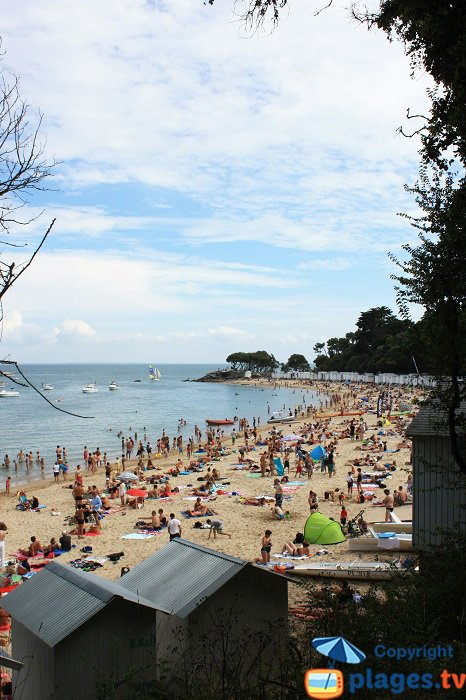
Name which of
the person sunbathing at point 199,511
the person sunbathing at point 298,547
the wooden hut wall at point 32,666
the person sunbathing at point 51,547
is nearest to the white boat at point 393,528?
the person sunbathing at point 298,547

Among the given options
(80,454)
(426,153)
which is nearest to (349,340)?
(80,454)

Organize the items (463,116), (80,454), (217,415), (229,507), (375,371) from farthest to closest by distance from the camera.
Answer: (375,371)
(217,415)
(80,454)
(229,507)
(463,116)

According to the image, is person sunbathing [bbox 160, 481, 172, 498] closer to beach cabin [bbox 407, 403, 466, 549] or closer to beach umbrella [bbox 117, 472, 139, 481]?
beach umbrella [bbox 117, 472, 139, 481]

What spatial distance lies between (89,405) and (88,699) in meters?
75.7

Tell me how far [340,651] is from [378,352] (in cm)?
9617

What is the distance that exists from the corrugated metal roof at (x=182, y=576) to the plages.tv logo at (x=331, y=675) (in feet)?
8.98

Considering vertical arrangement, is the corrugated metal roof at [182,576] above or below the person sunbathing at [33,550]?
above

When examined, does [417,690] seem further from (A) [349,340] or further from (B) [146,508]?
(A) [349,340]

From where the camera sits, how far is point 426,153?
8641 mm

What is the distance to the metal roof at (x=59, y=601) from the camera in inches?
256

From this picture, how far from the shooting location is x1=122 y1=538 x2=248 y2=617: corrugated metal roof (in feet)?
24.0

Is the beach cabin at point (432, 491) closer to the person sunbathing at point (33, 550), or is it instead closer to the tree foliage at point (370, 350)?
the person sunbathing at point (33, 550)

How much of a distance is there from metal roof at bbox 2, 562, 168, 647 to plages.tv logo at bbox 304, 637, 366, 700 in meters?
2.69

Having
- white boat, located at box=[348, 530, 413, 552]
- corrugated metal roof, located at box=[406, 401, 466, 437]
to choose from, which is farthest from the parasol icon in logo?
white boat, located at box=[348, 530, 413, 552]
